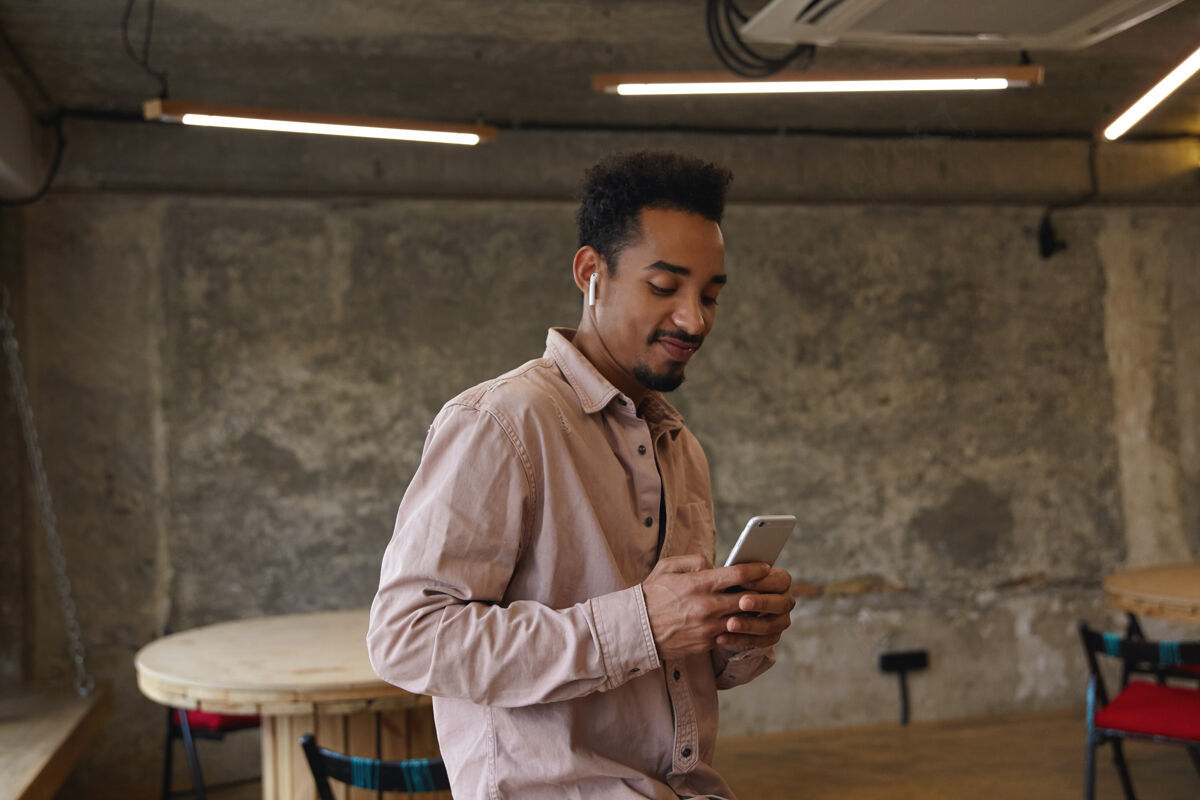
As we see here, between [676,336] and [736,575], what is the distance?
395 mm

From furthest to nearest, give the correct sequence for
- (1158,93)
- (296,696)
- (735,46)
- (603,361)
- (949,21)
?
(735,46) → (1158,93) → (949,21) → (296,696) → (603,361)

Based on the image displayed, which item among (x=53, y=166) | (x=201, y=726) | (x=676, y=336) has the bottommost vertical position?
(x=201, y=726)

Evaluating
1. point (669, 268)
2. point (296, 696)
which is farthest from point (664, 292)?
point (296, 696)

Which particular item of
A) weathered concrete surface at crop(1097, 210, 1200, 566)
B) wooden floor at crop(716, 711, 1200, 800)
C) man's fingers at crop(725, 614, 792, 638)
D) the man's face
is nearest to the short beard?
the man's face

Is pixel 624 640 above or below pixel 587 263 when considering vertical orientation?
below

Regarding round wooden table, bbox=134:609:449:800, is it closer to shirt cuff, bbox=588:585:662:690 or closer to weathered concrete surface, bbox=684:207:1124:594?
shirt cuff, bbox=588:585:662:690

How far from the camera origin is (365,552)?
18.1 feet

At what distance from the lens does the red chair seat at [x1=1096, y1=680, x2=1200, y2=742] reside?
369 cm

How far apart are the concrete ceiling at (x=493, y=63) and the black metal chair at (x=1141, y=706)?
203 cm

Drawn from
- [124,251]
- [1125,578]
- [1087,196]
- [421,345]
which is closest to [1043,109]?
[1087,196]

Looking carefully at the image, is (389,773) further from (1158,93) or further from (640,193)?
(1158,93)

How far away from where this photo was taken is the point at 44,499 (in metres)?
5.07

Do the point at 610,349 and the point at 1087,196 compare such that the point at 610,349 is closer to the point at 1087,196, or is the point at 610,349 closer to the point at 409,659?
the point at 409,659

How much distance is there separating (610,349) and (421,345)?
3995mm
